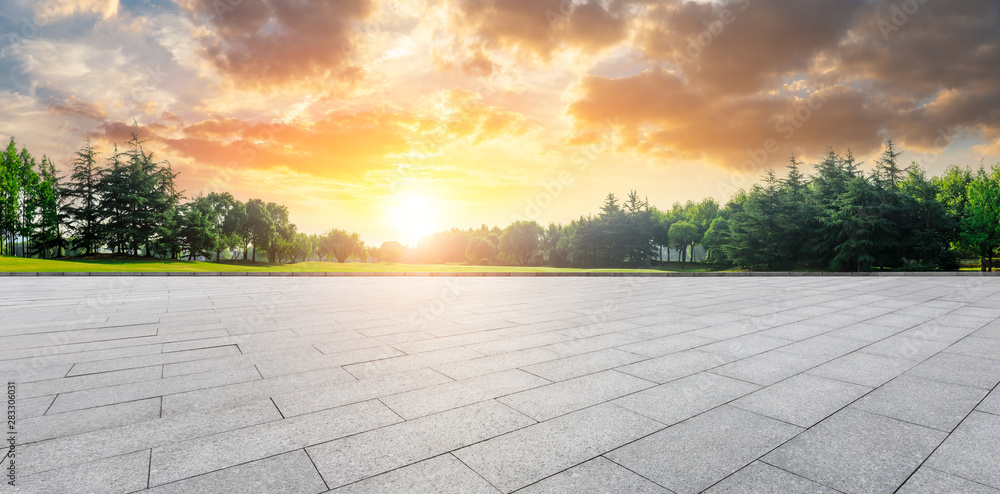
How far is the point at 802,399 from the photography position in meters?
4.12

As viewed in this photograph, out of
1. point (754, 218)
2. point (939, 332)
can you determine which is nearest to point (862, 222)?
point (754, 218)

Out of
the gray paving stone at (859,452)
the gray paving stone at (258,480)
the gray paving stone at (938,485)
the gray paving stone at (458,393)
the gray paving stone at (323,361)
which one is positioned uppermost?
the gray paving stone at (323,361)

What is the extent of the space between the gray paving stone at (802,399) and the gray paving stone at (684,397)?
7.0 inches

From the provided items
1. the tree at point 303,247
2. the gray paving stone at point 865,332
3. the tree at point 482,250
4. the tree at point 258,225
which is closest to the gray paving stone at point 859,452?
the gray paving stone at point 865,332

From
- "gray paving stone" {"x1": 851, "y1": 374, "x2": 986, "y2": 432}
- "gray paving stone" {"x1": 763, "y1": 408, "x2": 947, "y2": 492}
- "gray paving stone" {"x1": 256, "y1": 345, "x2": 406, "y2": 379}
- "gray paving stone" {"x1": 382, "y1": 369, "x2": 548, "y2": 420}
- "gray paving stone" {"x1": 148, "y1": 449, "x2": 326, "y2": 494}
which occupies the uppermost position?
"gray paving stone" {"x1": 256, "y1": 345, "x2": 406, "y2": 379}

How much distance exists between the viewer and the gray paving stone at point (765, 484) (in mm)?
2584

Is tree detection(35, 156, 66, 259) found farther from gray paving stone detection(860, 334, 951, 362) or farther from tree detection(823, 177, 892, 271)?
tree detection(823, 177, 892, 271)

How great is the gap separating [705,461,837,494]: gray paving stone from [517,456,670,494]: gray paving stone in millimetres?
398

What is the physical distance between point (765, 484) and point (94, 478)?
424 centimetres

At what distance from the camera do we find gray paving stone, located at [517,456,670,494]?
2.57m

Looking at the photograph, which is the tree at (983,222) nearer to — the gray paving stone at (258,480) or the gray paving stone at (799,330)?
the gray paving stone at (799,330)

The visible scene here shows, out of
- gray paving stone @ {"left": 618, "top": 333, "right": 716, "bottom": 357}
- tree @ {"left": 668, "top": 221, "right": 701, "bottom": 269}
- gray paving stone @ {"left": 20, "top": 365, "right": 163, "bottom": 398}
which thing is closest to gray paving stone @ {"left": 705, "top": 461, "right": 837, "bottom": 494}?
gray paving stone @ {"left": 618, "top": 333, "right": 716, "bottom": 357}

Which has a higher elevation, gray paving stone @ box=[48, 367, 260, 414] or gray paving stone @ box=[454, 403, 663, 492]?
gray paving stone @ box=[48, 367, 260, 414]

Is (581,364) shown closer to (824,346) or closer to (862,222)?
(824,346)
